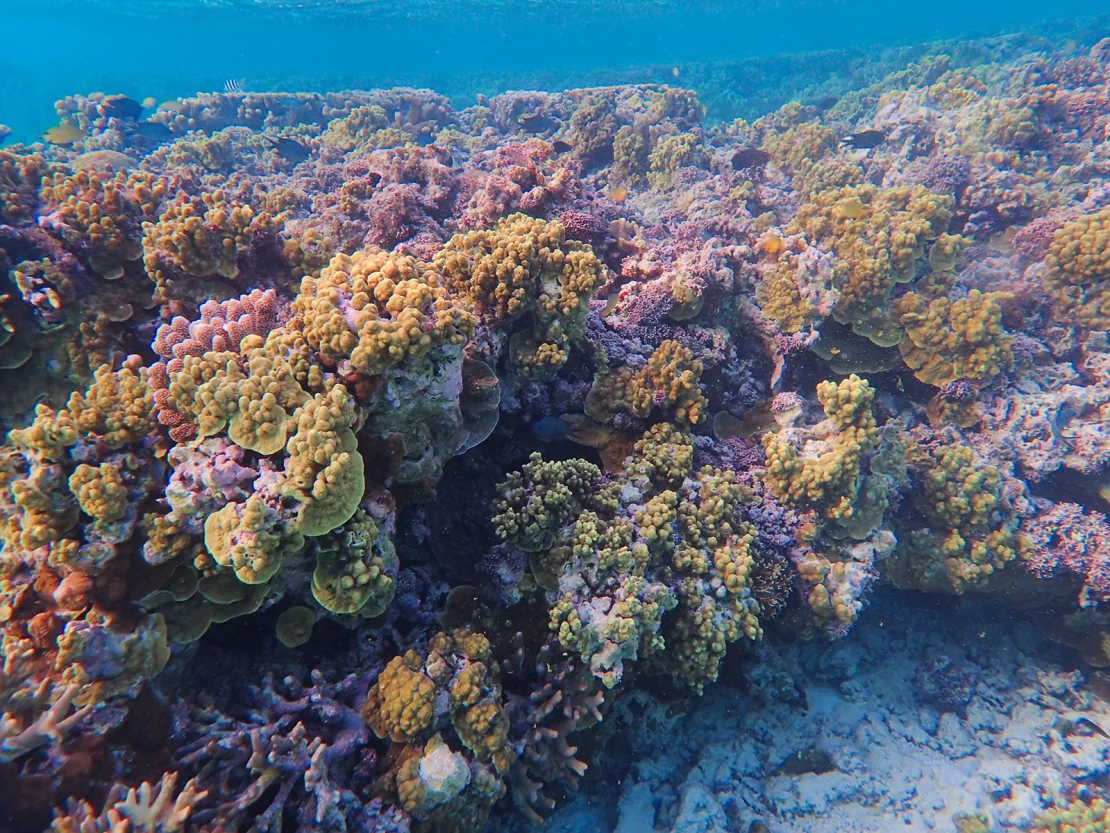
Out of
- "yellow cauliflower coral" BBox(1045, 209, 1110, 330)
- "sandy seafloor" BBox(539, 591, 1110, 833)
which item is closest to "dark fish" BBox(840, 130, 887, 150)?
"yellow cauliflower coral" BBox(1045, 209, 1110, 330)

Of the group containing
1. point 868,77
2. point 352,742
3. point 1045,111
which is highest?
point 868,77

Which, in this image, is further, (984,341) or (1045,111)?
(1045,111)

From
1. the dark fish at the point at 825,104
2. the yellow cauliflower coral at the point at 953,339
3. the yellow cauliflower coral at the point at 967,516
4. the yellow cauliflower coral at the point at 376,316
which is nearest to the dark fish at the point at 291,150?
the yellow cauliflower coral at the point at 376,316

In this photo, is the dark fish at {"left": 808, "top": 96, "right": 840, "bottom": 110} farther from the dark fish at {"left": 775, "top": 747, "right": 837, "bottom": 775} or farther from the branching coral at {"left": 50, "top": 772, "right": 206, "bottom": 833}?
the branching coral at {"left": 50, "top": 772, "right": 206, "bottom": 833}

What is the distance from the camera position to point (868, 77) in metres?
24.9

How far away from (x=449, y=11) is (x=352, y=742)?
72.9 metres

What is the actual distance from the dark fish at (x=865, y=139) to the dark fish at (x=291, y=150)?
1417 centimetres

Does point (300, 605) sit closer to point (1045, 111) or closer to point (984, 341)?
point (984, 341)

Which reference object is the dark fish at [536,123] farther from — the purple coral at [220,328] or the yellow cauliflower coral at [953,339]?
the purple coral at [220,328]

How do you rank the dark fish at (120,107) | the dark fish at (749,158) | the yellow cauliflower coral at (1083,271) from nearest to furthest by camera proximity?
the yellow cauliflower coral at (1083,271) → the dark fish at (749,158) → the dark fish at (120,107)

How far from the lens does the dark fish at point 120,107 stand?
13.4 meters

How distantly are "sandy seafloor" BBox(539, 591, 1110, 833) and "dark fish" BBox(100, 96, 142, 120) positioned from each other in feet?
61.8

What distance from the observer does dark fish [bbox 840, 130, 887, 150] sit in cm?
1289

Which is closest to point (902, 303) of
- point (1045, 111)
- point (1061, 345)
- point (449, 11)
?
point (1061, 345)
